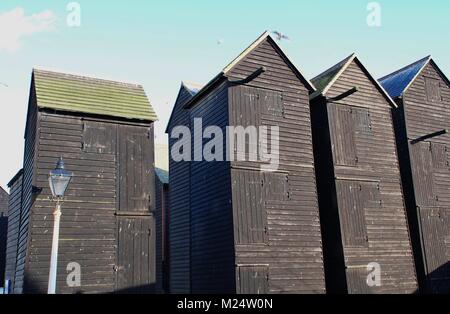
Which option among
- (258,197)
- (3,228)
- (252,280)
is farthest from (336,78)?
(3,228)

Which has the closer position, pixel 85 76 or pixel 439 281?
pixel 85 76

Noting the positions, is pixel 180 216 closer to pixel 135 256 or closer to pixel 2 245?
pixel 135 256

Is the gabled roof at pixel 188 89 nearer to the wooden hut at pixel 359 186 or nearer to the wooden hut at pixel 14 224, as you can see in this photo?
the wooden hut at pixel 359 186

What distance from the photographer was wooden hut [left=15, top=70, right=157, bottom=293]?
1456cm

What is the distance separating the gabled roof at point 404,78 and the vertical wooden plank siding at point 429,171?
0.26 m

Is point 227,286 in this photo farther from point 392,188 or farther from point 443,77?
point 443,77

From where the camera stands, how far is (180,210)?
22.9m

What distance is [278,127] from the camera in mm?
18797

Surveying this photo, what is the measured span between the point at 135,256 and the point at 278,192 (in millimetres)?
6160

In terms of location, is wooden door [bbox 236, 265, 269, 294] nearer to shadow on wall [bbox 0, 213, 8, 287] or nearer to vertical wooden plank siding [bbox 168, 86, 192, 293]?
vertical wooden plank siding [bbox 168, 86, 192, 293]

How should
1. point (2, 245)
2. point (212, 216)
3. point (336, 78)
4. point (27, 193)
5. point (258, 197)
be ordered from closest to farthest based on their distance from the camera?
1. point (27, 193)
2. point (258, 197)
3. point (212, 216)
4. point (336, 78)
5. point (2, 245)

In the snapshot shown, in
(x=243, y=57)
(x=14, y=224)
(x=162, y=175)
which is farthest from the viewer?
(x=162, y=175)

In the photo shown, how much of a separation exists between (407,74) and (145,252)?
17.4 m

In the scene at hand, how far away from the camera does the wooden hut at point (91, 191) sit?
14562 mm
